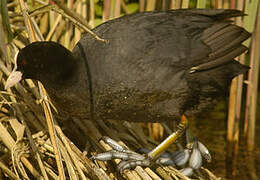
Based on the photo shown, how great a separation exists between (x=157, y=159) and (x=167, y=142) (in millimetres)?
116

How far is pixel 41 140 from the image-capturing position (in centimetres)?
280

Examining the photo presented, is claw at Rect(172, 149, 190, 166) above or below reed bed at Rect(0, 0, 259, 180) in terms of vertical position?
below

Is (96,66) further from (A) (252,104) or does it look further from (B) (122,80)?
(A) (252,104)

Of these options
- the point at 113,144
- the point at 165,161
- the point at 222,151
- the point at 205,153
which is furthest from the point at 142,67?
the point at 222,151

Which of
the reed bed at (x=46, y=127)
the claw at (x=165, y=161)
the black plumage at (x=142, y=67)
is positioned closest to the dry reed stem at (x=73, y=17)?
the reed bed at (x=46, y=127)

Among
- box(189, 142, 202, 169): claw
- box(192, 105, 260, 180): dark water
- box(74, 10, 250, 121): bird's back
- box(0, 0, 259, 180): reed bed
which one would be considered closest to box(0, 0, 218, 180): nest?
box(0, 0, 259, 180): reed bed

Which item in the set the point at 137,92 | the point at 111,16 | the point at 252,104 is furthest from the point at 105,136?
the point at 252,104

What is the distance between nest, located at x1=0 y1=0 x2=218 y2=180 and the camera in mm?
2588

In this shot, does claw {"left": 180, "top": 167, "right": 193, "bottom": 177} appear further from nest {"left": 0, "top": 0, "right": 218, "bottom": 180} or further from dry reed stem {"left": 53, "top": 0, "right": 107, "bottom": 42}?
dry reed stem {"left": 53, "top": 0, "right": 107, "bottom": 42}

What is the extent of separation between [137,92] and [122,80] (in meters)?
0.11

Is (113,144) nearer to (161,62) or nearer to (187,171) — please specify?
(187,171)

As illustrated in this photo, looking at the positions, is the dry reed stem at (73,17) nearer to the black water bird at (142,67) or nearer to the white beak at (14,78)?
the black water bird at (142,67)

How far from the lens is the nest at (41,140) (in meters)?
2.59

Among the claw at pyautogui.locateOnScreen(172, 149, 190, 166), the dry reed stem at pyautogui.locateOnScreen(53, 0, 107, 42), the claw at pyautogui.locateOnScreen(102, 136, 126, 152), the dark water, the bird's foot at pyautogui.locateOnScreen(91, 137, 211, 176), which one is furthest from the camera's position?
the dark water
